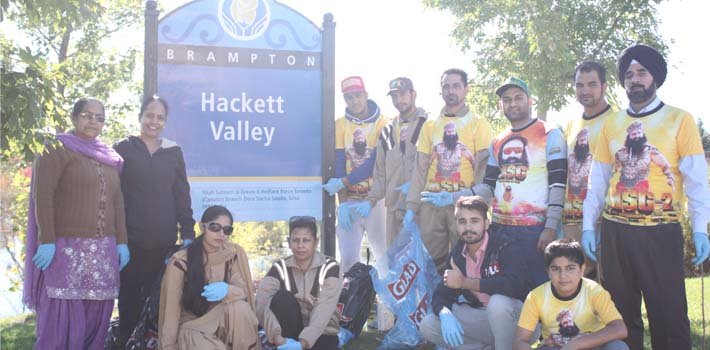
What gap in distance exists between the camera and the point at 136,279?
430 cm

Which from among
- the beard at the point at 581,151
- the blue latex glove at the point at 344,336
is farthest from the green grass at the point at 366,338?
the beard at the point at 581,151

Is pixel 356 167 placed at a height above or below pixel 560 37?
below

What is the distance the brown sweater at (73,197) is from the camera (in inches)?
155

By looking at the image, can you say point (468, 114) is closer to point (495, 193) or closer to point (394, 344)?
point (495, 193)

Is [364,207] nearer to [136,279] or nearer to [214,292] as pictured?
[214,292]

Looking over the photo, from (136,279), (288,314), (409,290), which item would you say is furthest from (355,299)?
(136,279)

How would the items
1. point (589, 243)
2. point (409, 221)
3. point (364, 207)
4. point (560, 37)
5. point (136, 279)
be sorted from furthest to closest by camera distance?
point (560, 37) < point (364, 207) < point (409, 221) < point (136, 279) < point (589, 243)

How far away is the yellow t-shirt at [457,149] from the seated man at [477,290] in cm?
51

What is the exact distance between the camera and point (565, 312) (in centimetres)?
350

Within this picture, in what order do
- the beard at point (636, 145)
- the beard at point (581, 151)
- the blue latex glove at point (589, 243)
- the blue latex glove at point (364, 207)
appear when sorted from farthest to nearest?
the blue latex glove at point (364, 207)
the beard at point (581, 151)
the blue latex glove at point (589, 243)
the beard at point (636, 145)

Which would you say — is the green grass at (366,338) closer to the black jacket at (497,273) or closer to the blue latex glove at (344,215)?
the black jacket at (497,273)

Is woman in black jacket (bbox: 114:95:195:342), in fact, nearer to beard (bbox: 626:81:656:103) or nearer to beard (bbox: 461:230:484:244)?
Result: beard (bbox: 461:230:484:244)

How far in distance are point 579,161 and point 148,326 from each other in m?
2.79

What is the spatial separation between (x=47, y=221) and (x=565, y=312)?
9.80ft
